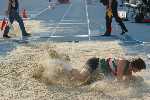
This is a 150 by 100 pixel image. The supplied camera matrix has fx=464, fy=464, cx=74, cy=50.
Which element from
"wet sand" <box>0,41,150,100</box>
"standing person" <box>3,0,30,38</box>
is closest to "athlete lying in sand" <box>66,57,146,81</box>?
"wet sand" <box>0,41,150,100</box>

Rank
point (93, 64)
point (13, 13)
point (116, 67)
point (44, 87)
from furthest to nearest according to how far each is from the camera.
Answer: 1. point (13, 13)
2. point (44, 87)
3. point (93, 64)
4. point (116, 67)

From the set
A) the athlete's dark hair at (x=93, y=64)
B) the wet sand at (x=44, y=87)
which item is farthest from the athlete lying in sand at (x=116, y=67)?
the wet sand at (x=44, y=87)

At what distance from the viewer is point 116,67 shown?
842cm

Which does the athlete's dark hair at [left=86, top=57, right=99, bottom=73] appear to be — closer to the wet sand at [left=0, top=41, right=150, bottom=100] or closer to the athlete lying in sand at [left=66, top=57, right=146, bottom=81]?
the athlete lying in sand at [left=66, top=57, right=146, bottom=81]

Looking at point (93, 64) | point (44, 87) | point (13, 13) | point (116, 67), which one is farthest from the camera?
point (13, 13)

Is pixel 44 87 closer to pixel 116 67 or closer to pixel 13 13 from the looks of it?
pixel 116 67

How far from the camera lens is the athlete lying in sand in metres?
8.38

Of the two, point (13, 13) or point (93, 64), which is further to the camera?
point (13, 13)

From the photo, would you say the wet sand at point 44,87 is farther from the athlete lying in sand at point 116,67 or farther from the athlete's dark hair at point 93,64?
the athlete's dark hair at point 93,64

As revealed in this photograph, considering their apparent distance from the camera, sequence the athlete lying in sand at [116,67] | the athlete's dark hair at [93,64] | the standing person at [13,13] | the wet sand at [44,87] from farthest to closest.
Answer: the standing person at [13,13] < the athlete's dark hair at [93,64] < the athlete lying in sand at [116,67] < the wet sand at [44,87]

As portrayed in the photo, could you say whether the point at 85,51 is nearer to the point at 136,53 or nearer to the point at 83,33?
the point at 136,53

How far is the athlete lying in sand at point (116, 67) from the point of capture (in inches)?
330

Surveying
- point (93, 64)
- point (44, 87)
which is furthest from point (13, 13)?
point (93, 64)

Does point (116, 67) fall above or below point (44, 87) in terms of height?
above
